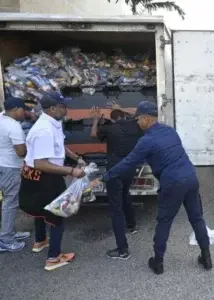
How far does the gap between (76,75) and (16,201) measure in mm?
1971

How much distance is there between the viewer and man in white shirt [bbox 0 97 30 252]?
13.4 feet

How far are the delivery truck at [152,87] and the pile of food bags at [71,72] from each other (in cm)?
11

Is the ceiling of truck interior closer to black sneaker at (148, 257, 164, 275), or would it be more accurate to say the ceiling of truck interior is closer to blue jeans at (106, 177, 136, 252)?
blue jeans at (106, 177, 136, 252)

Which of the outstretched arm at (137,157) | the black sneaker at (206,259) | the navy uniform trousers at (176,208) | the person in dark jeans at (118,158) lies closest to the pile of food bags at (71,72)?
the person in dark jeans at (118,158)

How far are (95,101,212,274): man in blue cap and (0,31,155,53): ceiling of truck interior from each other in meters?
2.01

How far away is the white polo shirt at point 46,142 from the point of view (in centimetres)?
357

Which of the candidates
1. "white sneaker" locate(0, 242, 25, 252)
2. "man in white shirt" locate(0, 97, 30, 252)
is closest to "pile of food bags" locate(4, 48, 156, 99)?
"man in white shirt" locate(0, 97, 30, 252)

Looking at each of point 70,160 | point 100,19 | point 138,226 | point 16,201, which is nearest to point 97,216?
point 138,226

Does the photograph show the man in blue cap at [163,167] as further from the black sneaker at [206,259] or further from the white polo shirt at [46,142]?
the white polo shirt at [46,142]

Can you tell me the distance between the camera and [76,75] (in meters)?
5.42

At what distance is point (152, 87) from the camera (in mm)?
5430

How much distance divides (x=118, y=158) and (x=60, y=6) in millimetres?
7796

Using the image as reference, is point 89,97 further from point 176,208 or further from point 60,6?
point 60,6

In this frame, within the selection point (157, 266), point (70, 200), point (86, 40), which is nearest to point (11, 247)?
point (70, 200)
